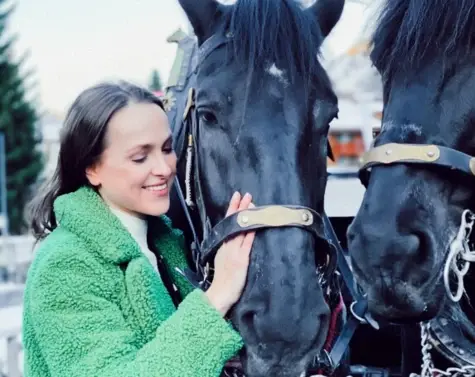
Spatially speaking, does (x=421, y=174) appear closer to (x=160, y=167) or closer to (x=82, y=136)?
(x=160, y=167)

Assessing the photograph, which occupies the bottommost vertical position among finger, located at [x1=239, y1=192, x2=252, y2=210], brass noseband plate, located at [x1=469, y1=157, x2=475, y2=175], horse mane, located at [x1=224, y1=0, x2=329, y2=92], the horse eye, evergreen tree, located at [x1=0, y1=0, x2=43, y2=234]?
evergreen tree, located at [x1=0, y1=0, x2=43, y2=234]

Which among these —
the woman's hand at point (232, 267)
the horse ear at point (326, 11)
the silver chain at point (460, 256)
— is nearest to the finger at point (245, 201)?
the woman's hand at point (232, 267)

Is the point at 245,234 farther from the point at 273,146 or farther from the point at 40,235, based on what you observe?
the point at 40,235

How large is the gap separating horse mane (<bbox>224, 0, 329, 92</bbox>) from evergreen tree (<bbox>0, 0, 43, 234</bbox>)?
22414 millimetres

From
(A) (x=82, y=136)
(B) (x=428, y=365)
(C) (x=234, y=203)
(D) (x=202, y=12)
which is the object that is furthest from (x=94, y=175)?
(B) (x=428, y=365)

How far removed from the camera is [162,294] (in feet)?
6.01

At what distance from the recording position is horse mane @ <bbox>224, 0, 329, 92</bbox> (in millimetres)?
1931

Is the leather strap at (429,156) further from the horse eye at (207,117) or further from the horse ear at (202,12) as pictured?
the horse ear at (202,12)

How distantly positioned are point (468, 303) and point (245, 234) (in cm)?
81

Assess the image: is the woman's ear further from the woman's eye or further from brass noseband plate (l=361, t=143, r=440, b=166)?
brass noseband plate (l=361, t=143, r=440, b=166)

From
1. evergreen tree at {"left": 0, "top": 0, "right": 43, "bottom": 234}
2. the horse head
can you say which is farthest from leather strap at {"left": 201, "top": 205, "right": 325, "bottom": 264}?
evergreen tree at {"left": 0, "top": 0, "right": 43, "bottom": 234}

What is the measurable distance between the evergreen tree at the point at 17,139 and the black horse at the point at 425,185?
2259 centimetres

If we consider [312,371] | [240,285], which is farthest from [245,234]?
[312,371]

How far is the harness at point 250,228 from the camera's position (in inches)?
67.6
